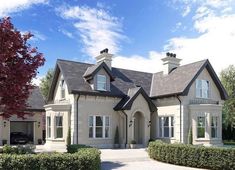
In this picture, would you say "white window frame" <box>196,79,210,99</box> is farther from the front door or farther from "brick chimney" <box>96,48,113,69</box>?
"brick chimney" <box>96,48,113,69</box>

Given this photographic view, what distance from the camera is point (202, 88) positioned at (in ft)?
104

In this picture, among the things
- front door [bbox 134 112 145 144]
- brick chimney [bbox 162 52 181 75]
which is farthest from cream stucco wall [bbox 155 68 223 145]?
brick chimney [bbox 162 52 181 75]

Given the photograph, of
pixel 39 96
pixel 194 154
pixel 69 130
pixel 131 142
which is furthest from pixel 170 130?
pixel 39 96

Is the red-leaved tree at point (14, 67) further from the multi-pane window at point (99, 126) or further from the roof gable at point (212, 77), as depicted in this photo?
the roof gable at point (212, 77)

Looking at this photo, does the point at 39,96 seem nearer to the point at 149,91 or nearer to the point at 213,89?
the point at 149,91

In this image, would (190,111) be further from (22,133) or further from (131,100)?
(22,133)

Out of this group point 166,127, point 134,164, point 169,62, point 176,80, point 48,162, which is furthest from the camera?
point 169,62

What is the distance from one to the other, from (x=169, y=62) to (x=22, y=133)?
18.5 metres

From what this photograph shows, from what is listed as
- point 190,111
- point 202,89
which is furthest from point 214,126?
point 202,89

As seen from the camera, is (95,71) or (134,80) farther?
A: (134,80)

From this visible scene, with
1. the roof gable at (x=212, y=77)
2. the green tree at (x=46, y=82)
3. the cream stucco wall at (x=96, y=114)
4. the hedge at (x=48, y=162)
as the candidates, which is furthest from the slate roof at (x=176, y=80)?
the green tree at (x=46, y=82)

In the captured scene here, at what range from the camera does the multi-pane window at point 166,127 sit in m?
30.8

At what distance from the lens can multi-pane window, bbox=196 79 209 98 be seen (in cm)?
3140

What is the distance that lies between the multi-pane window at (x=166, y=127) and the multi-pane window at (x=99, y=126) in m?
5.22
